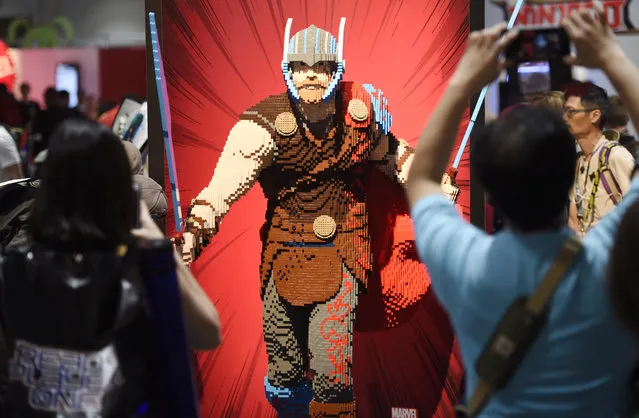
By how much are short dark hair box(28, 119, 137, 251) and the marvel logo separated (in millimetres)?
1965

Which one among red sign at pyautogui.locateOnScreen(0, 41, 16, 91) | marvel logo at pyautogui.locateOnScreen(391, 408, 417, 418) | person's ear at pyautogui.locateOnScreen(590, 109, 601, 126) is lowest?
marvel logo at pyautogui.locateOnScreen(391, 408, 417, 418)

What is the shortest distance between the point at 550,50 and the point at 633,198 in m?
0.44

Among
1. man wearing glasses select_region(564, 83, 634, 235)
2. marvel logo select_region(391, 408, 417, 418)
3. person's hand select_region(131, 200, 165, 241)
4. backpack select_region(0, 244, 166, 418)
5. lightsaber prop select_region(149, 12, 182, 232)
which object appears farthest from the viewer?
man wearing glasses select_region(564, 83, 634, 235)

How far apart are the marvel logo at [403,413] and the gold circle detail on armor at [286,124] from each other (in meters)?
1.19

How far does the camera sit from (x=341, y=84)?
310cm

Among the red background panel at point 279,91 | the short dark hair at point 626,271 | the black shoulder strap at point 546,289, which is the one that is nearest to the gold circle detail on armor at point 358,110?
the red background panel at point 279,91

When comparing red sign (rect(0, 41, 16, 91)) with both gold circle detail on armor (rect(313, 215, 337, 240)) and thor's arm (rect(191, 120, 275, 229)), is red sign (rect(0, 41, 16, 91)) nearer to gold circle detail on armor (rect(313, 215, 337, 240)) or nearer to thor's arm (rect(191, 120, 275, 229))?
thor's arm (rect(191, 120, 275, 229))

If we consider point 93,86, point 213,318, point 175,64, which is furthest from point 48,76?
point 213,318

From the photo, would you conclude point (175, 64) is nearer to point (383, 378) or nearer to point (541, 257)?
point (383, 378)

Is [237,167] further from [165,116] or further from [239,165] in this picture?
[165,116]

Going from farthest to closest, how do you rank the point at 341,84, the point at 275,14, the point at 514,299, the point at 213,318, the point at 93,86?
the point at 93,86 → the point at 275,14 → the point at 341,84 → the point at 213,318 → the point at 514,299

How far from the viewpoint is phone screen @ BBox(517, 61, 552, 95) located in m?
1.98

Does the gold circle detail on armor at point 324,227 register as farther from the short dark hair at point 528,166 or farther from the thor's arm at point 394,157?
the short dark hair at point 528,166

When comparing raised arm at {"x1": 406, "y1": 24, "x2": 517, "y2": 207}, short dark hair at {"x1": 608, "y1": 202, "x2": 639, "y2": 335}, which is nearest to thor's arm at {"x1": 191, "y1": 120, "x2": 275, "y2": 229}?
raised arm at {"x1": 406, "y1": 24, "x2": 517, "y2": 207}
